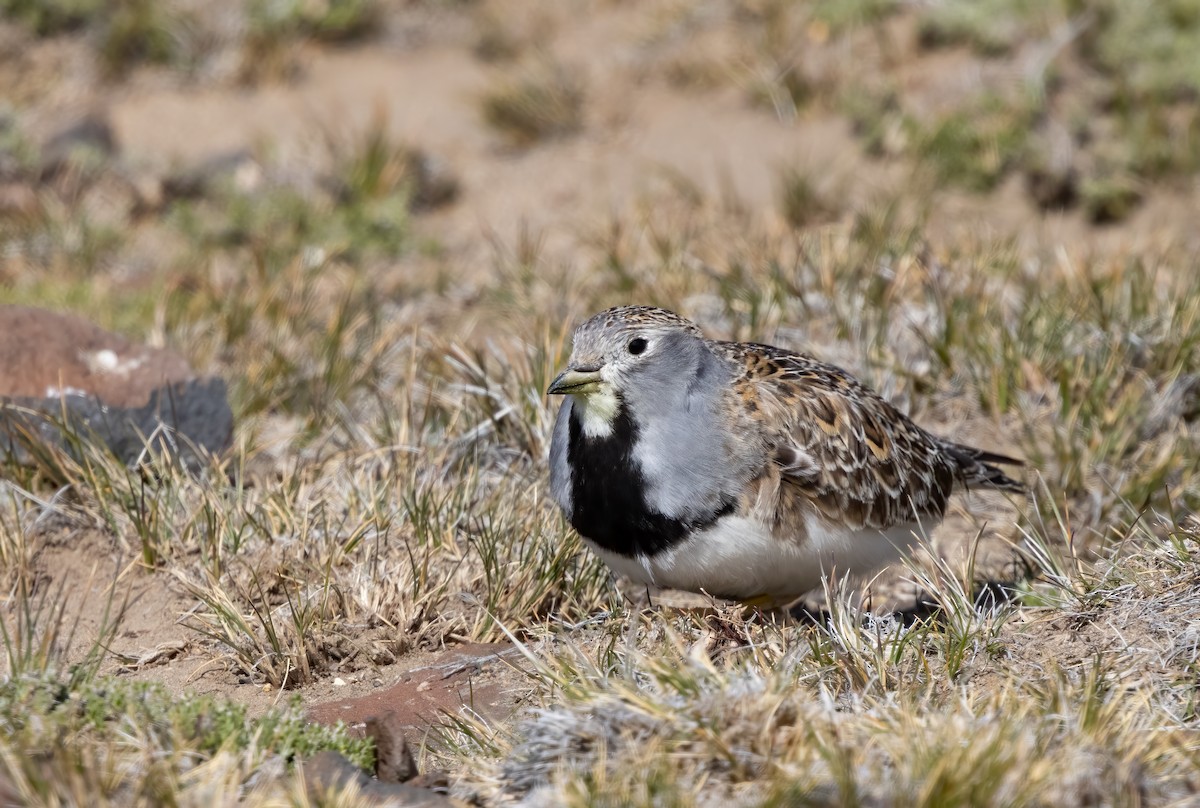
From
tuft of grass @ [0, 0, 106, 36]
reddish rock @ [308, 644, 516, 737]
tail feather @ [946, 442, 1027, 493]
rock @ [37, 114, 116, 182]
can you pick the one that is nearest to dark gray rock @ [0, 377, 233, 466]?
reddish rock @ [308, 644, 516, 737]

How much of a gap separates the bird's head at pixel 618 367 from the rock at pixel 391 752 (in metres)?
1.20

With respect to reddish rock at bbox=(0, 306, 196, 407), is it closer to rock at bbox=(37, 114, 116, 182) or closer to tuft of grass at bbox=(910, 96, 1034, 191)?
rock at bbox=(37, 114, 116, 182)

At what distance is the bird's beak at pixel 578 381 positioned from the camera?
15.3 ft

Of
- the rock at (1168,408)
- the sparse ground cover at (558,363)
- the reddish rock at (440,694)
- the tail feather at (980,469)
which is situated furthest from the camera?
the rock at (1168,408)

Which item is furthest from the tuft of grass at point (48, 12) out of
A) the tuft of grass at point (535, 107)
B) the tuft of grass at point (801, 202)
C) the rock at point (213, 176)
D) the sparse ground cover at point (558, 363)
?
the tuft of grass at point (801, 202)

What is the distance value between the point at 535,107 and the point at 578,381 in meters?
6.46

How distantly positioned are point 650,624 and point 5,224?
245 inches

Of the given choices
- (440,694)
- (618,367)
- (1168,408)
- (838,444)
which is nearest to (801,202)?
(1168,408)

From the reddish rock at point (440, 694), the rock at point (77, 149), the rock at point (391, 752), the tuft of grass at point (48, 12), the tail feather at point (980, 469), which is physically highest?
the tuft of grass at point (48, 12)

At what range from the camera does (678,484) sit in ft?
15.1

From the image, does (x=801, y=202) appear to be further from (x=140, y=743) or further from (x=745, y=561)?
(x=140, y=743)

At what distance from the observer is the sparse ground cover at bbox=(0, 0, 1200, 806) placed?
3797 mm

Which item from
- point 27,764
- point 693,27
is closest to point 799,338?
point 27,764

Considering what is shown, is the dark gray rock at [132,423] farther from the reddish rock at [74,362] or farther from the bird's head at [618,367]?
the bird's head at [618,367]
